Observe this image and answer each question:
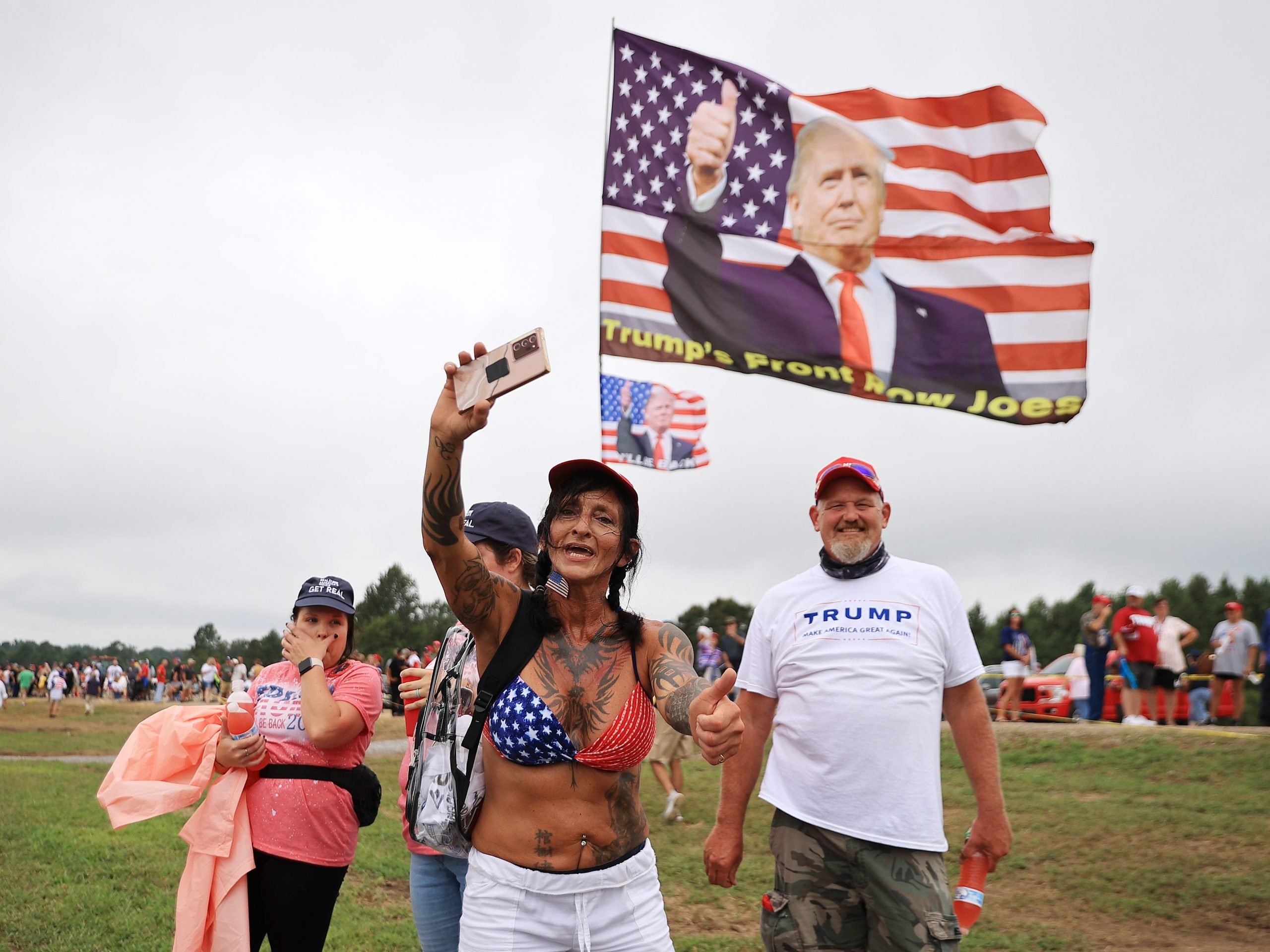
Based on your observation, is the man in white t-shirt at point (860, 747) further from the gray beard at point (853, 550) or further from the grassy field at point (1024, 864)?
the grassy field at point (1024, 864)

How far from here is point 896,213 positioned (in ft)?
30.6

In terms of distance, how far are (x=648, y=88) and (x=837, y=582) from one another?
5509 mm

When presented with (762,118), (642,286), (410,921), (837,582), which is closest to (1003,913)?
(410,921)

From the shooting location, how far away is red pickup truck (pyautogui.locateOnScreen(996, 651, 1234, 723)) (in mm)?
16156

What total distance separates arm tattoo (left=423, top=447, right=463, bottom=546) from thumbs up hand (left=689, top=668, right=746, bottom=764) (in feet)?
2.86

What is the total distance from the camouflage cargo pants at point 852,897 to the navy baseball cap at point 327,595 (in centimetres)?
197

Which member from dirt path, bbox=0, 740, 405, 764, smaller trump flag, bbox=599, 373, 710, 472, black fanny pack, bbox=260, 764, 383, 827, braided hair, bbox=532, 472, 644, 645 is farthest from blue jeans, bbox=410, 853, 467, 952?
dirt path, bbox=0, 740, 405, 764

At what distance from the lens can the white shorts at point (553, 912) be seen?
2.58 metres

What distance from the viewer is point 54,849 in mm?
8555

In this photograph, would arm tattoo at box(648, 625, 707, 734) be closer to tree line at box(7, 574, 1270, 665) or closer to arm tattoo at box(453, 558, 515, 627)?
arm tattoo at box(453, 558, 515, 627)

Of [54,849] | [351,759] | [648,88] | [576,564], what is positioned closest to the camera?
[576,564]

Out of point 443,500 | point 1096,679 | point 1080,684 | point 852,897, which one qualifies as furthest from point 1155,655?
point 443,500

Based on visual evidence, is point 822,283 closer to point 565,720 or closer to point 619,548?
point 619,548

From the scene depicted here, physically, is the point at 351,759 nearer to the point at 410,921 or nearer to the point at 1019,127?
the point at 410,921
